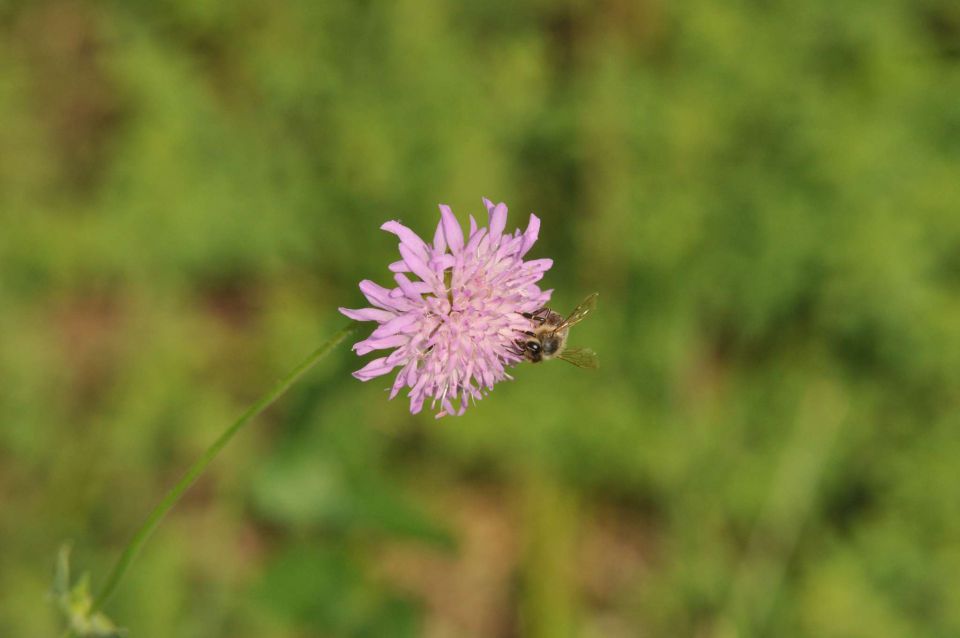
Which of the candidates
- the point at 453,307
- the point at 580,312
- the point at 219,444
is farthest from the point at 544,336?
the point at 219,444

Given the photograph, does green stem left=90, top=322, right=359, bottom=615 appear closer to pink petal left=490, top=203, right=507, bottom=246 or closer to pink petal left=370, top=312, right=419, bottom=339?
pink petal left=370, top=312, right=419, bottom=339

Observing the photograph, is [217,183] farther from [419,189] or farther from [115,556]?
Answer: [115,556]

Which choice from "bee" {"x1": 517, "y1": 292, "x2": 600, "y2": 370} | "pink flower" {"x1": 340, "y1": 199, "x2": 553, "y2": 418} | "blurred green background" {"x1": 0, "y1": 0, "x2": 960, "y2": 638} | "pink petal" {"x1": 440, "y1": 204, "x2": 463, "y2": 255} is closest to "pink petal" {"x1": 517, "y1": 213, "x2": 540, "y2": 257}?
"pink flower" {"x1": 340, "y1": 199, "x2": 553, "y2": 418}

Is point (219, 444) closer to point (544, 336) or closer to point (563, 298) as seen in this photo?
point (544, 336)

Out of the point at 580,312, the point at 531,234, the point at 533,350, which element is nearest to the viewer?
the point at 531,234

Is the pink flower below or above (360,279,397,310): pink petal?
above

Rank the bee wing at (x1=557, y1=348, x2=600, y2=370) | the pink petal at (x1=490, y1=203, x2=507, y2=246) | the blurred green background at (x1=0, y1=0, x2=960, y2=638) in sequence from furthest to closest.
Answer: the blurred green background at (x1=0, y1=0, x2=960, y2=638) < the bee wing at (x1=557, y1=348, x2=600, y2=370) < the pink petal at (x1=490, y1=203, x2=507, y2=246)
